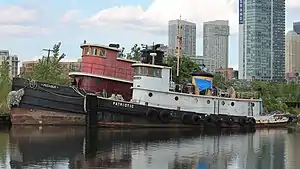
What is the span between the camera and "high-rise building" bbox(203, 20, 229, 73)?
85562 mm

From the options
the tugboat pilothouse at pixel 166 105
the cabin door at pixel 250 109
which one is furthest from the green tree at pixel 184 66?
the tugboat pilothouse at pixel 166 105

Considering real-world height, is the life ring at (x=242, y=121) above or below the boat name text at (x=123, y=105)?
below

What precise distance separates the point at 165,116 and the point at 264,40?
220 ft

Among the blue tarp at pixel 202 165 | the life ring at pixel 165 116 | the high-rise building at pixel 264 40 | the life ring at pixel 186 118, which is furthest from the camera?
the high-rise building at pixel 264 40

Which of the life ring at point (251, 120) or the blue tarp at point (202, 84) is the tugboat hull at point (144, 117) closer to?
the blue tarp at point (202, 84)

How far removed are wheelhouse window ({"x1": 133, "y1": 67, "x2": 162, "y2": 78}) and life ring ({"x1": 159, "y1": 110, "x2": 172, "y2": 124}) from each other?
2330 mm

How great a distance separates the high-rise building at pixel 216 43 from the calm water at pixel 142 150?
2239 inches

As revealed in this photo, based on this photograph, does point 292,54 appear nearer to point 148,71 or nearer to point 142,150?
point 148,71

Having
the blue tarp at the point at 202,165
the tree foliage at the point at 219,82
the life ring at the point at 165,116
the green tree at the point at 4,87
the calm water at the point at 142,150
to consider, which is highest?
the tree foliage at the point at 219,82

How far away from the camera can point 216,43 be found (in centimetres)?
8750

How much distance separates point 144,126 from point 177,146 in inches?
322

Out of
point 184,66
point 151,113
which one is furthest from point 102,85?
point 184,66

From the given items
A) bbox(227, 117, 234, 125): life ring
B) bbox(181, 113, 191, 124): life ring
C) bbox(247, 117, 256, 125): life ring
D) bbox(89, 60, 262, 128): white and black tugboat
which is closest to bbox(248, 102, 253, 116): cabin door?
bbox(247, 117, 256, 125): life ring

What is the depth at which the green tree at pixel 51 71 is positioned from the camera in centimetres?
4275
